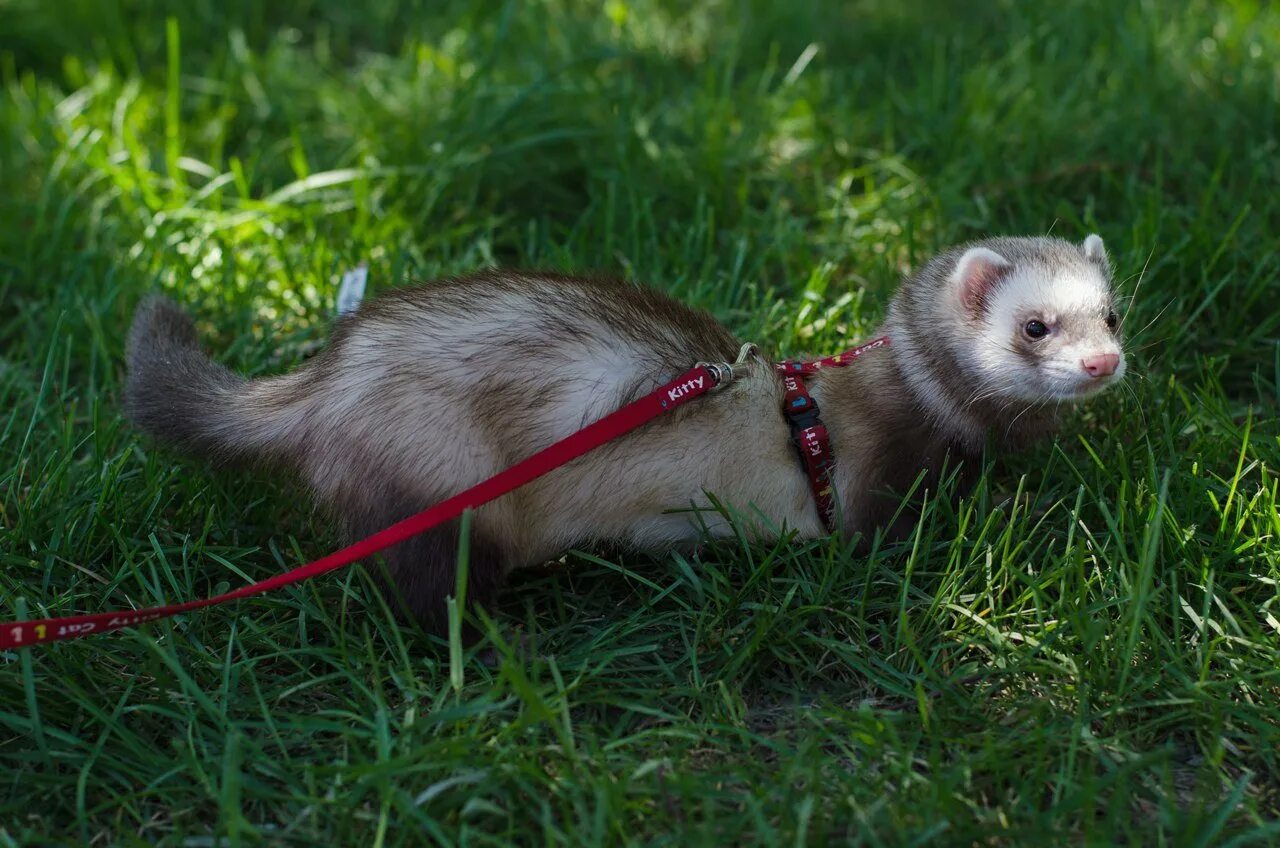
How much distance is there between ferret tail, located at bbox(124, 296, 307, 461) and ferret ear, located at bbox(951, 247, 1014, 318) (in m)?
1.65

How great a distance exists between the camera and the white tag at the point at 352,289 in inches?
152

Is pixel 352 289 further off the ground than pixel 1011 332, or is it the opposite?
pixel 352 289

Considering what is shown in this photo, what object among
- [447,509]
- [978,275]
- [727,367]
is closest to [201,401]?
[447,509]

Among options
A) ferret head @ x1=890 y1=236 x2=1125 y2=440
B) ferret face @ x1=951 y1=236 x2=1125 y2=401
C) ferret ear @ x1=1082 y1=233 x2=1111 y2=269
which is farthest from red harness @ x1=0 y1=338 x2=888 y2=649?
ferret ear @ x1=1082 y1=233 x2=1111 y2=269

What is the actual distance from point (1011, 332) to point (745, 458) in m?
0.73

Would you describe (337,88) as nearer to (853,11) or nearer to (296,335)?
(296,335)

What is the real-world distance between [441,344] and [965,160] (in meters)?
2.48

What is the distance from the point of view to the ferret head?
2939 mm

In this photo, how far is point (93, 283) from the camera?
406 centimetres

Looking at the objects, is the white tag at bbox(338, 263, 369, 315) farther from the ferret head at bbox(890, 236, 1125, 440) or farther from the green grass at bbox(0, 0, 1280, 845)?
the ferret head at bbox(890, 236, 1125, 440)

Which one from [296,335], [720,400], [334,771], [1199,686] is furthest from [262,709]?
[1199,686]

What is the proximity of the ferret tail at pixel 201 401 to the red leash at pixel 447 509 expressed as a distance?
0.38m

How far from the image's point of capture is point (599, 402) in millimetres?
2840

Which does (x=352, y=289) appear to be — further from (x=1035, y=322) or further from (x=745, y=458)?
(x=1035, y=322)
